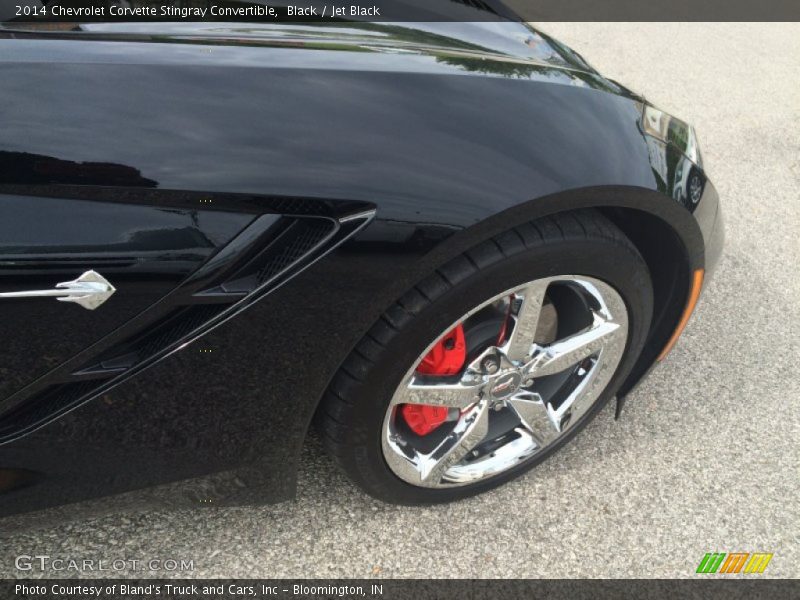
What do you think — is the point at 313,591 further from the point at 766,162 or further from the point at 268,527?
the point at 766,162

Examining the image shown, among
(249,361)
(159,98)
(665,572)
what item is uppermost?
(159,98)

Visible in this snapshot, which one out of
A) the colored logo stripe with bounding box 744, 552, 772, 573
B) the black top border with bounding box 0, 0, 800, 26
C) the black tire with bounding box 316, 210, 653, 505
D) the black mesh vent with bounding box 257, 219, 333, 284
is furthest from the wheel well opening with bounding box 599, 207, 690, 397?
the black top border with bounding box 0, 0, 800, 26

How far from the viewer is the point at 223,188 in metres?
1.09

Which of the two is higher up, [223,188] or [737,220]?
[223,188]

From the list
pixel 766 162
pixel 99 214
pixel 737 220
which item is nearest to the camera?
pixel 99 214

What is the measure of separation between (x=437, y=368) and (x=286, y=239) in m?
0.61

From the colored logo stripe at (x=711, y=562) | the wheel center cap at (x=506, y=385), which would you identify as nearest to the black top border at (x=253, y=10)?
the wheel center cap at (x=506, y=385)

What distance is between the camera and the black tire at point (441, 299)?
1.33m

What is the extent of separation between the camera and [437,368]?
1.62 m

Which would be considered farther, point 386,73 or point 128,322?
point 386,73

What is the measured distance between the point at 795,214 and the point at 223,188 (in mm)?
3159

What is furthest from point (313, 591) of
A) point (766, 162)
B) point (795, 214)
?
point (766, 162)

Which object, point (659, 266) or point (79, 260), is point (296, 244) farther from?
point (659, 266)

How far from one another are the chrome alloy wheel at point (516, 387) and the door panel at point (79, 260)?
0.56 meters
